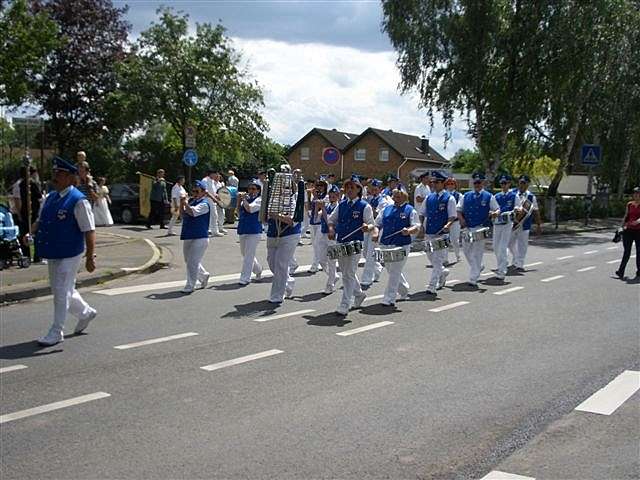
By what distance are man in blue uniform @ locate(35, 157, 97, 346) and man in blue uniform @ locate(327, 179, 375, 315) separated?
357 centimetres

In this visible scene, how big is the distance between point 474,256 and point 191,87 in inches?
872

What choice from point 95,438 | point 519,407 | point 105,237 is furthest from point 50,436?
point 105,237

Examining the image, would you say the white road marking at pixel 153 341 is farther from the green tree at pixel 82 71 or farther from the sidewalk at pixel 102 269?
the green tree at pixel 82 71

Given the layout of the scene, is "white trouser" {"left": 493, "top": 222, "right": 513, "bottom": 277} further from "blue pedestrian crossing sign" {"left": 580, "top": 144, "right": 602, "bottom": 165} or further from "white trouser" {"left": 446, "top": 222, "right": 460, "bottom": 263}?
"blue pedestrian crossing sign" {"left": 580, "top": 144, "right": 602, "bottom": 165}

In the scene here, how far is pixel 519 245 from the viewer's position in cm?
1642

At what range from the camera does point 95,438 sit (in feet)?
17.3

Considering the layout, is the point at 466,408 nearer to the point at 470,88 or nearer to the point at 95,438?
the point at 95,438

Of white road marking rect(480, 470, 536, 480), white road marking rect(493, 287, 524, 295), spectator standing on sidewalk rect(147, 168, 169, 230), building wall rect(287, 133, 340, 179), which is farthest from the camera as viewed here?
building wall rect(287, 133, 340, 179)

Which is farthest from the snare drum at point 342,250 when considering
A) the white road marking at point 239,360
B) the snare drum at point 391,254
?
the white road marking at point 239,360

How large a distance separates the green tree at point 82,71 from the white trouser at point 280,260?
25730 millimetres

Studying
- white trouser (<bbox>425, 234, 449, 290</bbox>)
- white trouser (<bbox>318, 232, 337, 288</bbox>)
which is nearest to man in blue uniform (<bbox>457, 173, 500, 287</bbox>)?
white trouser (<bbox>425, 234, 449, 290</bbox>)

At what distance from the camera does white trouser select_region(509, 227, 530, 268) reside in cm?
1627

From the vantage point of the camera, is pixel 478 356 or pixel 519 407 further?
pixel 478 356

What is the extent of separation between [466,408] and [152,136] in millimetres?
38713
